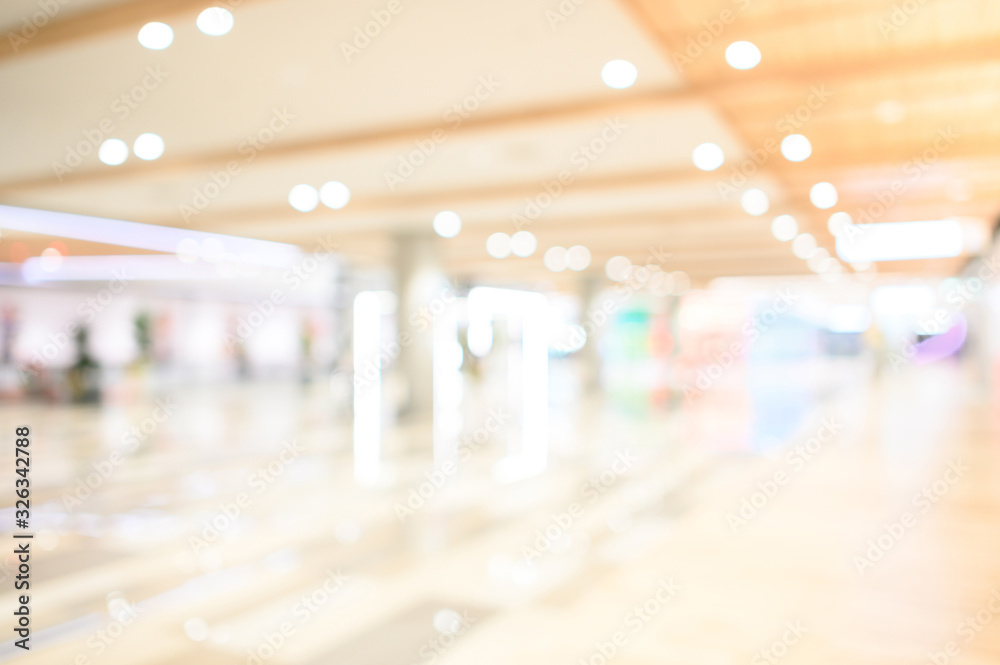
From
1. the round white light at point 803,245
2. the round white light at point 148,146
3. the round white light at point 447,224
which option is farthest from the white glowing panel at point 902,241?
the round white light at point 148,146

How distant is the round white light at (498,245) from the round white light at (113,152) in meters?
7.90

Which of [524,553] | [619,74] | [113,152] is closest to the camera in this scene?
[524,553]

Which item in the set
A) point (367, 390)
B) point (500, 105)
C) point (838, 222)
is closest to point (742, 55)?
point (500, 105)

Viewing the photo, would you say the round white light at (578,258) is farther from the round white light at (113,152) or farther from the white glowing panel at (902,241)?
the round white light at (113,152)

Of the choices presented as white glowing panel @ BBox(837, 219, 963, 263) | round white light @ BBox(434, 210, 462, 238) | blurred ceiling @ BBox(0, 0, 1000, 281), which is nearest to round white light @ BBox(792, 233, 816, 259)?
white glowing panel @ BBox(837, 219, 963, 263)

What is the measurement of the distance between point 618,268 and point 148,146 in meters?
17.2

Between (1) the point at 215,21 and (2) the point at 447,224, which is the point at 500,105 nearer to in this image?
(1) the point at 215,21

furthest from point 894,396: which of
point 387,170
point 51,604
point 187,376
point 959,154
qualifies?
point 187,376

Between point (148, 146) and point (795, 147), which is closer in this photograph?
point (148, 146)

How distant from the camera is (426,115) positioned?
6906 mm

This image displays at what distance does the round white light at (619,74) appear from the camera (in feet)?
18.5

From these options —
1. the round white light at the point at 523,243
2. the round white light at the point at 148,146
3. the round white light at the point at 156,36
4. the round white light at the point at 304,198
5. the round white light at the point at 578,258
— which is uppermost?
the round white light at the point at 578,258

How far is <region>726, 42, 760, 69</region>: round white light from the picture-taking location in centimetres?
526

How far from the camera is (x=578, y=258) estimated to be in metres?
20.4
